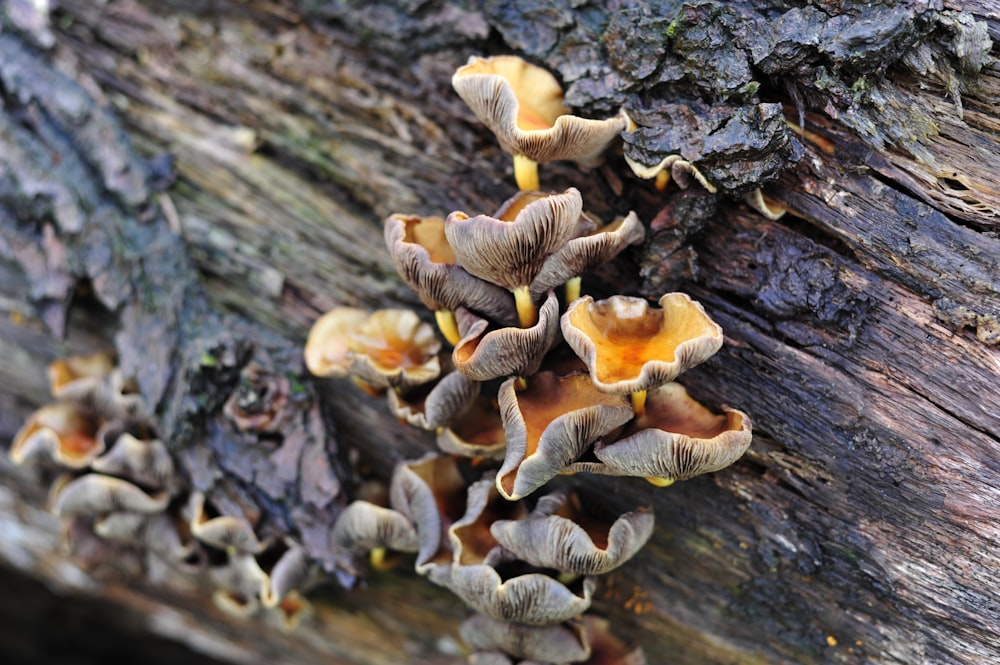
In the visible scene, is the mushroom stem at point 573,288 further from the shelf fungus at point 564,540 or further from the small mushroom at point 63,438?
the small mushroom at point 63,438

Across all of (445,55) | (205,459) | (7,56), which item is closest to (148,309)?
(205,459)

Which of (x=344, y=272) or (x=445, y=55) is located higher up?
(x=445, y=55)

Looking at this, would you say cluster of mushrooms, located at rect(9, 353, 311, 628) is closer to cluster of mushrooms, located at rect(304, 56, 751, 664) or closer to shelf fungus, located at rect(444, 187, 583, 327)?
cluster of mushrooms, located at rect(304, 56, 751, 664)

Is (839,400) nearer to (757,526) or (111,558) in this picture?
(757,526)

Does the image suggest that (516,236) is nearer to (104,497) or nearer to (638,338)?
(638,338)

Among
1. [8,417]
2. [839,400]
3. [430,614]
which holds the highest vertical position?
[839,400]

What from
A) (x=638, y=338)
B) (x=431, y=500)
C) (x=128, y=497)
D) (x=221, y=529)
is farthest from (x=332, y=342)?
(x=638, y=338)

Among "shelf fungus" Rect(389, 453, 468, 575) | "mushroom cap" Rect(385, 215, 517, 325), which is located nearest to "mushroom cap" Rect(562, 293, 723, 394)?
"mushroom cap" Rect(385, 215, 517, 325)
